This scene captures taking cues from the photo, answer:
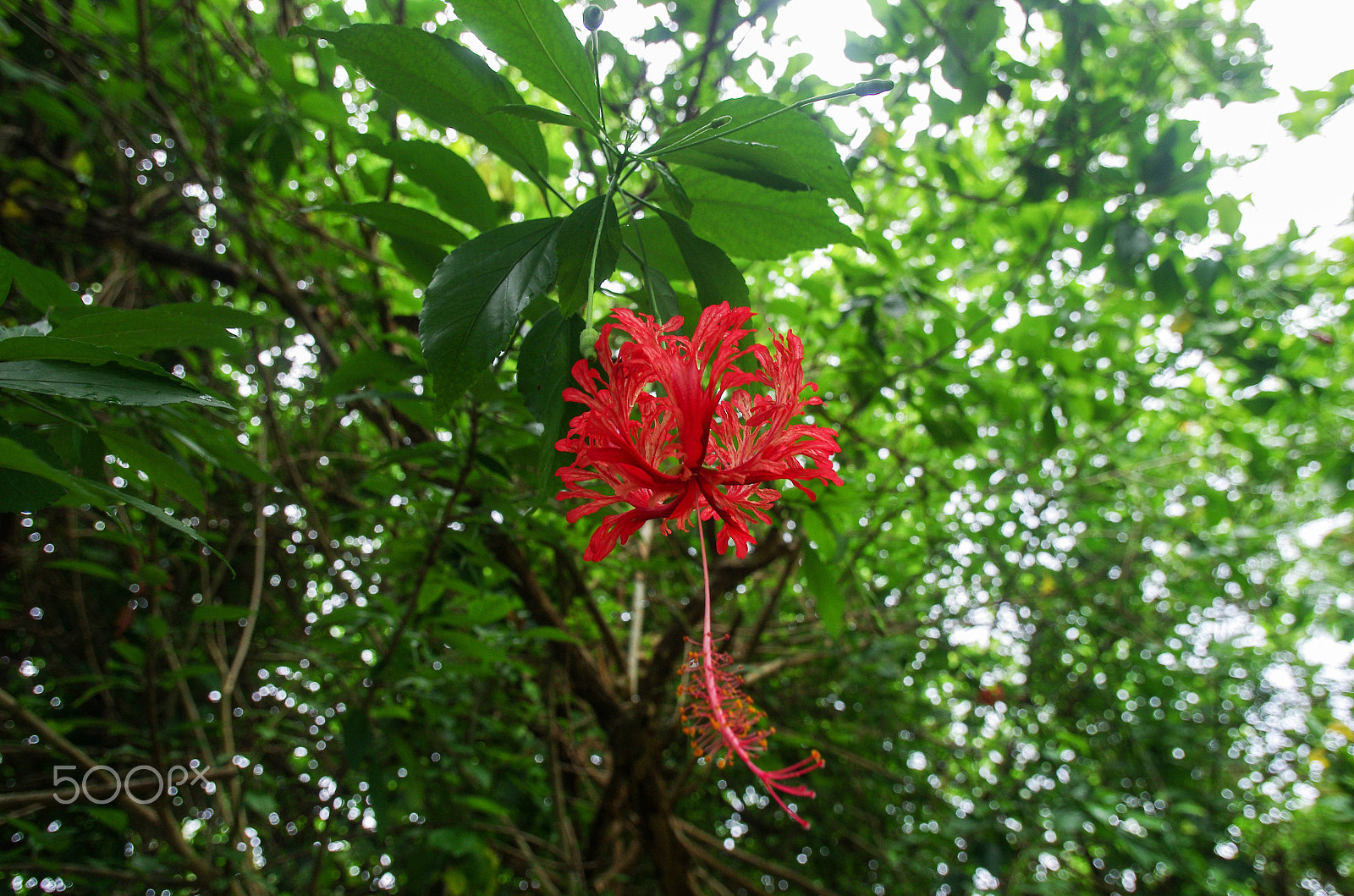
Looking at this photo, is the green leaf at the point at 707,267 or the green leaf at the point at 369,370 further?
the green leaf at the point at 369,370

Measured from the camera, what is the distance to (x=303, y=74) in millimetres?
2996

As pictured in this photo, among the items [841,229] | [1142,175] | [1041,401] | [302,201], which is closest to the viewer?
[841,229]

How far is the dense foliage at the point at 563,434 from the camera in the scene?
83cm

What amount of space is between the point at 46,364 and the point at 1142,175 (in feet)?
7.37

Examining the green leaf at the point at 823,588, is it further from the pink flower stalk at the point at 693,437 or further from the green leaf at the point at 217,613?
the green leaf at the point at 217,613

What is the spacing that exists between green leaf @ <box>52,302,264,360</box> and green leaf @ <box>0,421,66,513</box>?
108mm

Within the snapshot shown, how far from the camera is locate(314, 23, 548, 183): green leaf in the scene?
2.48 feet

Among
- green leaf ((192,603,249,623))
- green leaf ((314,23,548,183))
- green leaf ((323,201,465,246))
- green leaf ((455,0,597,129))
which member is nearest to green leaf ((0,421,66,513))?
green leaf ((323,201,465,246))

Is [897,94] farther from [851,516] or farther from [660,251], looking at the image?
[660,251]

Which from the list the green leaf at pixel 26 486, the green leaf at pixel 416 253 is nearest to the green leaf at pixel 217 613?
the green leaf at pixel 26 486

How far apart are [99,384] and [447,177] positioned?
478 mm

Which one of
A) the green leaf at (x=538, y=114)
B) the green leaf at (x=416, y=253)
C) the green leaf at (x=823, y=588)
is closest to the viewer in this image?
the green leaf at (x=538, y=114)

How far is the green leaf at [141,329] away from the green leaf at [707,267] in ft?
1.70

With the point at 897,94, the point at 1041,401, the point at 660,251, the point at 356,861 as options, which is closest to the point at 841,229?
the point at 660,251
